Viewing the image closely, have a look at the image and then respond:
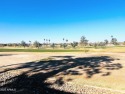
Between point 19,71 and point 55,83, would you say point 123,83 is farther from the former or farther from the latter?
point 19,71

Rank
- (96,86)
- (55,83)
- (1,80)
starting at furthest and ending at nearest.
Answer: (1,80), (55,83), (96,86)

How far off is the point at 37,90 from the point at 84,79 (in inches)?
283

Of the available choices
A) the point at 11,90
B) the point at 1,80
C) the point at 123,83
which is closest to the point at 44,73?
the point at 1,80

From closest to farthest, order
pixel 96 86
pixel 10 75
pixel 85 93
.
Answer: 1. pixel 85 93
2. pixel 96 86
3. pixel 10 75

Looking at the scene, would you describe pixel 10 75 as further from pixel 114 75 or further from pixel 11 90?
pixel 114 75

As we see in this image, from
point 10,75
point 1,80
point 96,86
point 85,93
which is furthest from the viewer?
point 10,75

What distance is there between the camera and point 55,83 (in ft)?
83.0

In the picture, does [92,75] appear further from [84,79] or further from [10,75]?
[10,75]

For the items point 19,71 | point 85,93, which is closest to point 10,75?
point 19,71

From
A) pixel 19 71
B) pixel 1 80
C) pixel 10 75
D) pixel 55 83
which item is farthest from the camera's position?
pixel 19 71

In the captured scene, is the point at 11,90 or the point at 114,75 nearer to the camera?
the point at 11,90

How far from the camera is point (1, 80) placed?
27.0 m

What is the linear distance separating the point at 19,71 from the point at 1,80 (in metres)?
5.22

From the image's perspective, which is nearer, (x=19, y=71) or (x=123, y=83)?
(x=123, y=83)
